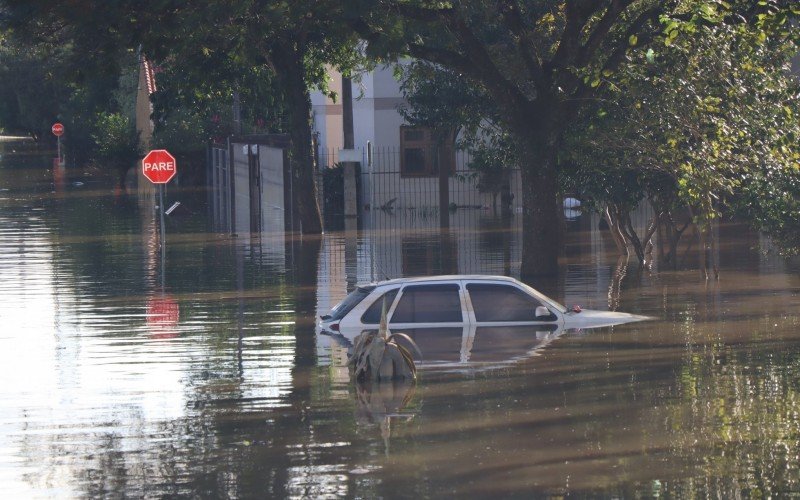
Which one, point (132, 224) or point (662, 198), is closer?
point (662, 198)

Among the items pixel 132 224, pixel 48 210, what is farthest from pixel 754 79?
pixel 48 210

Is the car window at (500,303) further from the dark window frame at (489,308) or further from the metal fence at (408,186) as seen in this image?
the metal fence at (408,186)

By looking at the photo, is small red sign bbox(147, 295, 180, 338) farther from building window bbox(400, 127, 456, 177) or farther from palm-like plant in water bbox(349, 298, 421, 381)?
building window bbox(400, 127, 456, 177)

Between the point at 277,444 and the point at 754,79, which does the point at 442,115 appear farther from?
the point at 277,444

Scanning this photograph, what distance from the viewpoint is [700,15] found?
14508 millimetres

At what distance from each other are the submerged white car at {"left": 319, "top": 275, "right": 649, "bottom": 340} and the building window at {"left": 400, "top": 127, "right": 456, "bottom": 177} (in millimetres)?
26310

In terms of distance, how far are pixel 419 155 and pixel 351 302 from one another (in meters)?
27.1

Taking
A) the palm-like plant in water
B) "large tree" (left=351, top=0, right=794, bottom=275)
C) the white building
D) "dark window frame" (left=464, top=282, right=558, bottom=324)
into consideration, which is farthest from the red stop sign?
the palm-like plant in water

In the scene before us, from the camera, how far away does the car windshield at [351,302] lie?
17547mm

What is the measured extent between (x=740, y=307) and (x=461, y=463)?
11146 millimetres

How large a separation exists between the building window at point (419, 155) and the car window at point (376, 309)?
26640mm

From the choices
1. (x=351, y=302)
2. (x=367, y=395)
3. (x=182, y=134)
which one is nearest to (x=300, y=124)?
(x=351, y=302)

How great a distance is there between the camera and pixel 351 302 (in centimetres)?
1777

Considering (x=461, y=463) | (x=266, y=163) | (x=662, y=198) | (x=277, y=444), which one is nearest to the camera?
(x=461, y=463)
